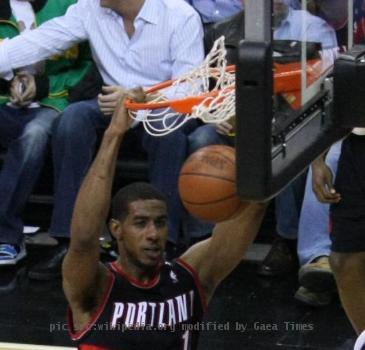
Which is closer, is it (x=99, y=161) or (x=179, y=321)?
(x=99, y=161)

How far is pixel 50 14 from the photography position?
6574 millimetres

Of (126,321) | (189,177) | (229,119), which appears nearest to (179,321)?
(126,321)

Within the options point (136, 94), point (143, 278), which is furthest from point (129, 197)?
point (136, 94)

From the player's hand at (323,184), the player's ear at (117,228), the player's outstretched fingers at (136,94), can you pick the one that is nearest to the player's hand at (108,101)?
the player's hand at (323,184)

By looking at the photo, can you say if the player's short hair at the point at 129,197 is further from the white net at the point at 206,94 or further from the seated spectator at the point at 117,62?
the seated spectator at the point at 117,62

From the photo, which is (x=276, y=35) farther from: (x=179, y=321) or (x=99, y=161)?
(x=179, y=321)

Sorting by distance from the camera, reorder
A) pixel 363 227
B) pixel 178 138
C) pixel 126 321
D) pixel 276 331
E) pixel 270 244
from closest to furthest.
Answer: pixel 126 321
pixel 363 227
pixel 276 331
pixel 178 138
pixel 270 244

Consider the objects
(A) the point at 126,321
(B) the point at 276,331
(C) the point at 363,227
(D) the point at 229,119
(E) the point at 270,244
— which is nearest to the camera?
(D) the point at 229,119

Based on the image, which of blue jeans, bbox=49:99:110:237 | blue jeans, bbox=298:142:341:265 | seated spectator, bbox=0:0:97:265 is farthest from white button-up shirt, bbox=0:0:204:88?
blue jeans, bbox=298:142:341:265

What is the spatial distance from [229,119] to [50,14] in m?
3.07

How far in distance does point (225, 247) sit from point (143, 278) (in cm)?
31

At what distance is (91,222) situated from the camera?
4160 millimetres

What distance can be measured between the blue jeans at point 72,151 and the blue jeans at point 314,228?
1.09 meters

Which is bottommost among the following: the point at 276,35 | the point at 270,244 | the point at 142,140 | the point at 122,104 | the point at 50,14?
the point at 270,244
